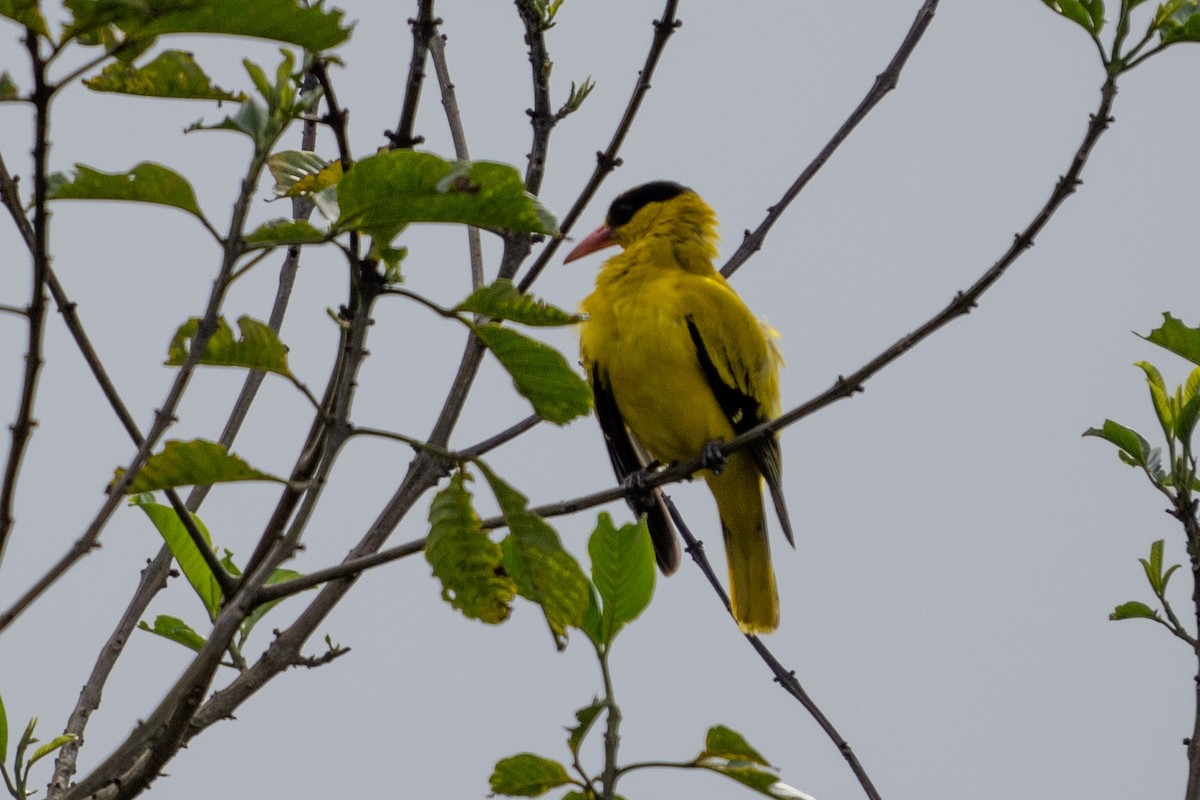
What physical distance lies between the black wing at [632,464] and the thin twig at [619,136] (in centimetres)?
155

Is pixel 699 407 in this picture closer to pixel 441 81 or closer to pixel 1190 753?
pixel 441 81

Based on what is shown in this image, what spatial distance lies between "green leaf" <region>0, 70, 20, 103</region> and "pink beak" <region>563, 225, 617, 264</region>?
394cm

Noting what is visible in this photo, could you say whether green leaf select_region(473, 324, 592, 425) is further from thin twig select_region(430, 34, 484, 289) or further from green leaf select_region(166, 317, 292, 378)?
thin twig select_region(430, 34, 484, 289)

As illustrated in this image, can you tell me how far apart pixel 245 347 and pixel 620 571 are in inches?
28.2

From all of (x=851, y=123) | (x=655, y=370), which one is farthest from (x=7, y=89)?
(x=655, y=370)

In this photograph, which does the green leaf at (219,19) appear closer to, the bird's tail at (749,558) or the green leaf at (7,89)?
the green leaf at (7,89)

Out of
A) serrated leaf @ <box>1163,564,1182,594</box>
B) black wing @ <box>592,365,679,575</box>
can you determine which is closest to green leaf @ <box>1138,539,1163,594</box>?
serrated leaf @ <box>1163,564,1182,594</box>

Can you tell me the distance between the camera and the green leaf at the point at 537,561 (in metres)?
1.97

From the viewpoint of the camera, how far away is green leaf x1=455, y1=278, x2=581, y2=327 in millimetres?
1851

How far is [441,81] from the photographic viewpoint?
131 inches

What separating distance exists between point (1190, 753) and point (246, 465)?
67.1 inches

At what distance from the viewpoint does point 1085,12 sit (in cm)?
236

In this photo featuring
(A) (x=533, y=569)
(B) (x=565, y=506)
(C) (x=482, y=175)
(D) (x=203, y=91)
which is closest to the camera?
(C) (x=482, y=175)

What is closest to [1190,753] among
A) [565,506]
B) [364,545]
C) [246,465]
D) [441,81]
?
[565,506]
